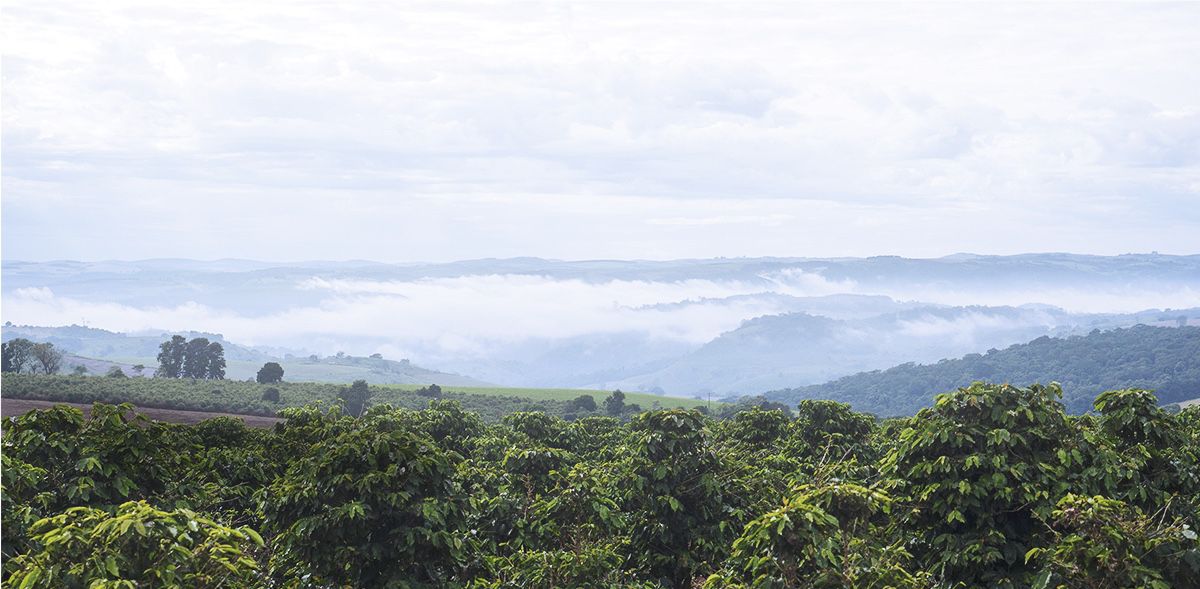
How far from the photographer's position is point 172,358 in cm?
16962

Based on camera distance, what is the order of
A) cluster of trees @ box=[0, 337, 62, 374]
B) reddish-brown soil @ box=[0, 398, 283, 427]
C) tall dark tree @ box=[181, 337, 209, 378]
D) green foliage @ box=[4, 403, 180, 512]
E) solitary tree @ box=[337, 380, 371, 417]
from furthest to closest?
tall dark tree @ box=[181, 337, 209, 378] < cluster of trees @ box=[0, 337, 62, 374] < solitary tree @ box=[337, 380, 371, 417] < reddish-brown soil @ box=[0, 398, 283, 427] < green foliage @ box=[4, 403, 180, 512]

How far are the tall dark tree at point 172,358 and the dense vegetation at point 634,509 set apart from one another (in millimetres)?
154489

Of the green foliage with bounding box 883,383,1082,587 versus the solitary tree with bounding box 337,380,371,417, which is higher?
the green foliage with bounding box 883,383,1082,587

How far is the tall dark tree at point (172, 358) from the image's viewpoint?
16838 cm

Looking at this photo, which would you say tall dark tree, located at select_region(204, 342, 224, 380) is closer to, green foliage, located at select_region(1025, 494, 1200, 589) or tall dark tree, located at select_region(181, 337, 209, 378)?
tall dark tree, located at select_region(181, 337, 209, 378)

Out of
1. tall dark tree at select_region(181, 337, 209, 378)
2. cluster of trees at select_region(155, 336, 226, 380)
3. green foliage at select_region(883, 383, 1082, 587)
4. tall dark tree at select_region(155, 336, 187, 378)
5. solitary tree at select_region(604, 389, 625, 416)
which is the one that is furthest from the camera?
tall dark tree at select_region(155, 336, 187, 378)

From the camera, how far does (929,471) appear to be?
18234 millimetres

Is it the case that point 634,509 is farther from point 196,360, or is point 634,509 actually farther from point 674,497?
point 196,360

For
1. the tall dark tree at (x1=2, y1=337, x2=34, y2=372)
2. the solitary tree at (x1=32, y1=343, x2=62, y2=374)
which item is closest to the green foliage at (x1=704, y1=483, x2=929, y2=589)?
the tall dark tree at (x1=2, y1=337, x2=34, y2=372)

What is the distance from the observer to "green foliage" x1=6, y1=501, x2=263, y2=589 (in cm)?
1109

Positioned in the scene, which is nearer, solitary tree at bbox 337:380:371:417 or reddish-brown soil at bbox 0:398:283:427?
reddish-brown soil at bbox 0:398:283:427

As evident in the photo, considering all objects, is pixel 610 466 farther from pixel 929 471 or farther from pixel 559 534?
pixel 929 471

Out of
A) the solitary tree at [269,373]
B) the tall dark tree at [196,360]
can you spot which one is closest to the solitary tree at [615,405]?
the solitary tree at [269,373]

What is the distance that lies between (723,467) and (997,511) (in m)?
7.23
